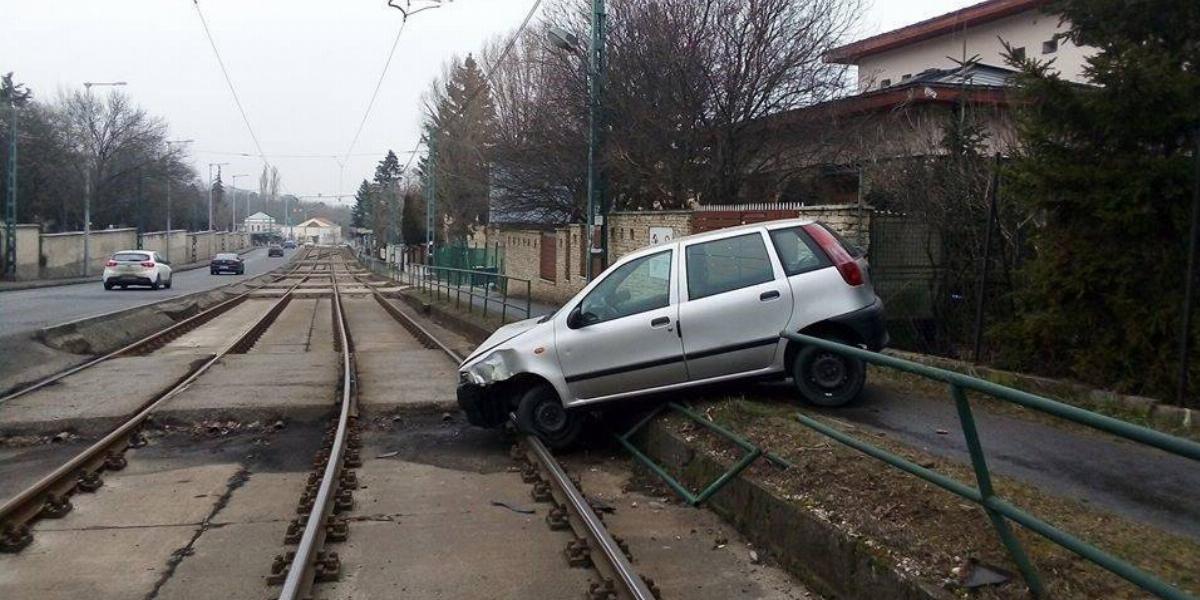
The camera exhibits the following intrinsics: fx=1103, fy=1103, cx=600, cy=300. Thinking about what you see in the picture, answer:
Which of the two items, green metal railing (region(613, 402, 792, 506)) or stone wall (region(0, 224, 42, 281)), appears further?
stone wall (region(0, 224, 42, 281))

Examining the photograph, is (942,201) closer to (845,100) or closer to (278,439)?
(278,439)

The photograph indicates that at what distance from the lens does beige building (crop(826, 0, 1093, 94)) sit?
2931cm

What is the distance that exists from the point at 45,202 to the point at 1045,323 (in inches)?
2747

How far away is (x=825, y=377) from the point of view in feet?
28.8

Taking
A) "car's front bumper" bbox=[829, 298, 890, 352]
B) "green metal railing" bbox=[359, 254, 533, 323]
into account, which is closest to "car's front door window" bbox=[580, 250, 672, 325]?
"car's front bumper" bbox=[829, 298, 890, 352]

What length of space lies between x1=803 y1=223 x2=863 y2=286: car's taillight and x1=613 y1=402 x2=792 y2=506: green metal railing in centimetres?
165

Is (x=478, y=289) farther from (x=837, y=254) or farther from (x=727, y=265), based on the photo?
(x=837, y=254)

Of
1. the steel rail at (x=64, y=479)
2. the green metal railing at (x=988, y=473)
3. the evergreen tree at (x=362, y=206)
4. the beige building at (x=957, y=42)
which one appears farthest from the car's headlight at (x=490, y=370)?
the evergreen tree at (x=362, y=206)

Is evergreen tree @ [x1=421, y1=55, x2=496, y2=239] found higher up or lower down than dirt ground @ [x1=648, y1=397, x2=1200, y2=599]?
higher up

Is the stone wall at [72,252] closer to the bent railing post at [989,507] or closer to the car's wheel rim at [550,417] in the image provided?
the car's wheel rim at [550,417]

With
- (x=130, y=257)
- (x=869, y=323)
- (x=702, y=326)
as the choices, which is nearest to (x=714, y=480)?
(x=702, y=326)

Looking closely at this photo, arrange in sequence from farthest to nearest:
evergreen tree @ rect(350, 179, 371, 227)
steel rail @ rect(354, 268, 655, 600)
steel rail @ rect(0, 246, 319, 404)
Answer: evergreen tree @ rect(350, 179, 371, 227)
steel rail @ rect(0, 246, 319, 404)
steel rail @ rect(354, 268, 655, 600)

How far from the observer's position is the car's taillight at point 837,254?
8.70 meters

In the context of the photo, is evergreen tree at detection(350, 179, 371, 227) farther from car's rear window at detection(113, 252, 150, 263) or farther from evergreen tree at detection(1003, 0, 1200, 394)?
evergreen tree at detection(1003, 0, 1200, 394)
